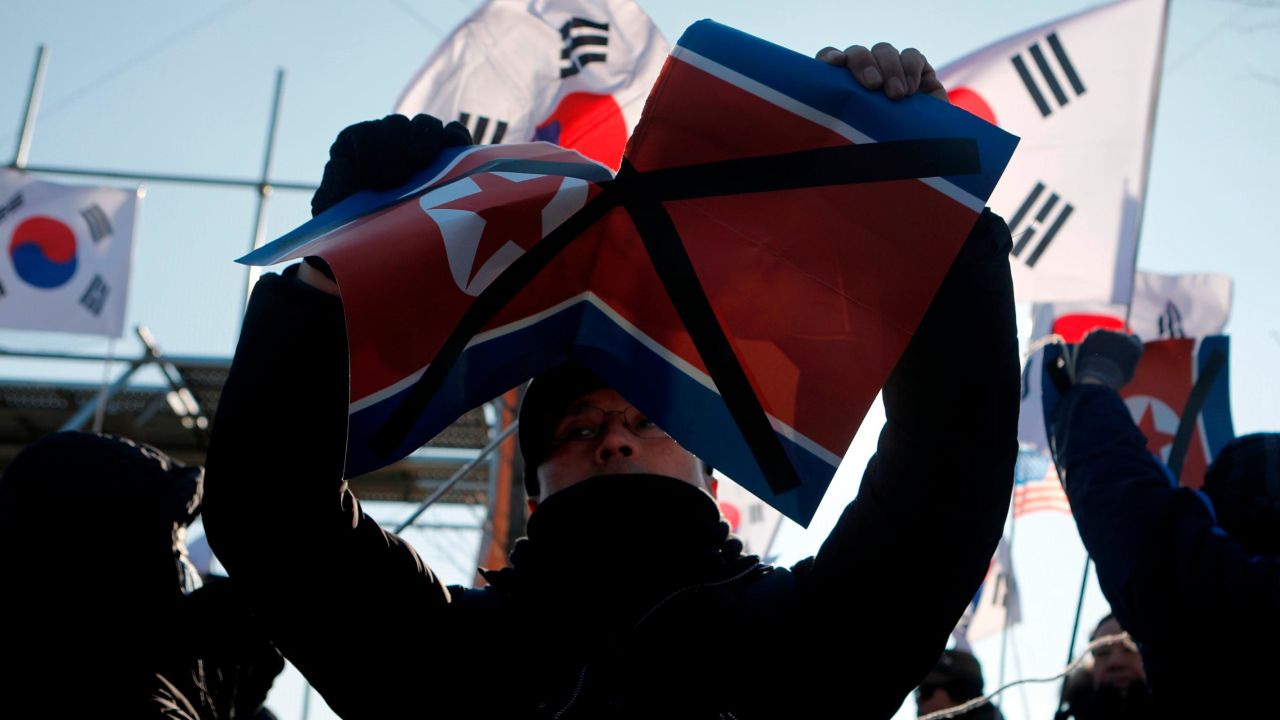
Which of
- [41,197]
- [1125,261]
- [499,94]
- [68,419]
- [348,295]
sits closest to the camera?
[348,295]

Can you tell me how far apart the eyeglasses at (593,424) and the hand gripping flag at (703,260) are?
94 mm

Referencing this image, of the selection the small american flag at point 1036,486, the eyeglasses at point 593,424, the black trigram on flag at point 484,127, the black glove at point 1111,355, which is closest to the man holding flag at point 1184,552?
the black glove at point 1111,355

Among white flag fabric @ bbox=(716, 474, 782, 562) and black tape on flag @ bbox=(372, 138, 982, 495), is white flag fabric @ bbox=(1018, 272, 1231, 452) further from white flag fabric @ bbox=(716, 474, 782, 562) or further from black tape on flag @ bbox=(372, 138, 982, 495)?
black tape on flag @ bbox=(372, 138, 982, 495)

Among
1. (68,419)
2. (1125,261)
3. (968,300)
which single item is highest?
(1125,261)

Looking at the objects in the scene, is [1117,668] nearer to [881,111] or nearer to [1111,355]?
[1111,355]

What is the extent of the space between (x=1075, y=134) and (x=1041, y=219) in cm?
35

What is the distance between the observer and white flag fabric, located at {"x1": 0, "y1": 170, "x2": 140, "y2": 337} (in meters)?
8.63

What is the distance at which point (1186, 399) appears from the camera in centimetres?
375

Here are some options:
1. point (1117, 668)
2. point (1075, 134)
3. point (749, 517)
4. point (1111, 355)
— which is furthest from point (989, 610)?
point (1111, 355)

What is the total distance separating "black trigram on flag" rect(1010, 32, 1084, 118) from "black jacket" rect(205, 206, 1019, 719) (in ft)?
11.4

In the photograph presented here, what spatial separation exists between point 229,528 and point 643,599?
0.52 metres

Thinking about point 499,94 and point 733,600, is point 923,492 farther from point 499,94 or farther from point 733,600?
point 499,94

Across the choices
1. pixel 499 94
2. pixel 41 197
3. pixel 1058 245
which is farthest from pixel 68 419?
pixel 1058 245

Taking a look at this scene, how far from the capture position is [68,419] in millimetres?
13445
